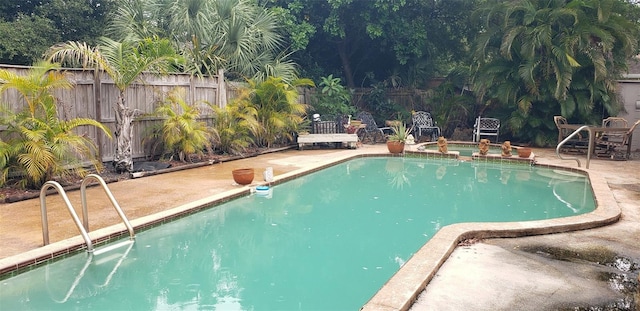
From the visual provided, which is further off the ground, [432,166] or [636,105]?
[636,105]

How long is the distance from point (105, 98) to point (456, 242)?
593 cm

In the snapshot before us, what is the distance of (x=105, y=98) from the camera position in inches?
290

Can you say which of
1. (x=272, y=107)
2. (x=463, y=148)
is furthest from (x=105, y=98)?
(x=463, y=148)

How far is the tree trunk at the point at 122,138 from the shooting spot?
717 cm

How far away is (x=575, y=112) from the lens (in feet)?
37.9

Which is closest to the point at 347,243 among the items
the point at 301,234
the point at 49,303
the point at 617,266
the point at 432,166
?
the point at 301,234

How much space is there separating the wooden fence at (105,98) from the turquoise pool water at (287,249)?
9.49 feet

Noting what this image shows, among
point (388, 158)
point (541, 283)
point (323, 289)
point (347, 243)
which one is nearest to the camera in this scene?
point (541, 283)

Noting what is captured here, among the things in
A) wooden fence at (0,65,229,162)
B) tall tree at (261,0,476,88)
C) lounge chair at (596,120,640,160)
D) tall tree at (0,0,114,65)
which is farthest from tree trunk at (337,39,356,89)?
lounge chair at (596,120,640,160)

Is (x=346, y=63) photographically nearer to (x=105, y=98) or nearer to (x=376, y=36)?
(x=376, y=36)

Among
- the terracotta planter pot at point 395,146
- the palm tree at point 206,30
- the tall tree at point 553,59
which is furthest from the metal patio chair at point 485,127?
the palm tree at point 206,30

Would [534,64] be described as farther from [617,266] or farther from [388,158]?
[617,266]

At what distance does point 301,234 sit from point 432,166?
534 centimetres

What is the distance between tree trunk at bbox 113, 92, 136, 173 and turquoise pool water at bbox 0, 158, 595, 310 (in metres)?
2.39
